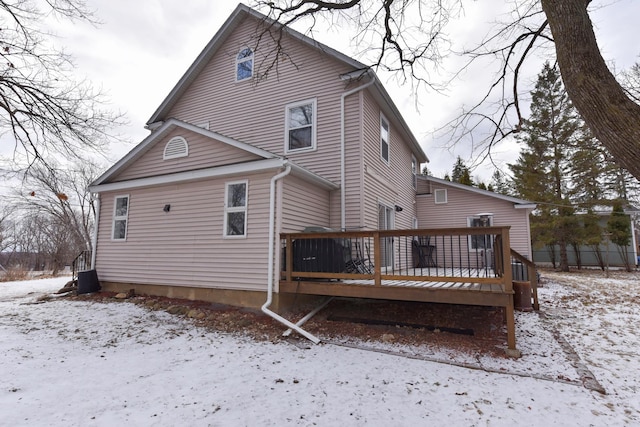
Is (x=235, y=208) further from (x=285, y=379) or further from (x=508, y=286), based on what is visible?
(x=508, y=286)

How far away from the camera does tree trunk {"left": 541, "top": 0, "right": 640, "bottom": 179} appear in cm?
229

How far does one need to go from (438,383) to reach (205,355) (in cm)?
312

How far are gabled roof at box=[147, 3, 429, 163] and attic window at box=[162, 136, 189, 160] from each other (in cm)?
369

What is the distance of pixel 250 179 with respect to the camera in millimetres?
6906

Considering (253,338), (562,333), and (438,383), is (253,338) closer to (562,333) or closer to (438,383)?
(438,383)

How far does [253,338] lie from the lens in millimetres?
5410

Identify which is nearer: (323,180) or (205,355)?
(205,355)

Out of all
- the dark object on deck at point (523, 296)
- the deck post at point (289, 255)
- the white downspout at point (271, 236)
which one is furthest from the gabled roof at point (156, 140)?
the dark object on deck at point (523, 296)

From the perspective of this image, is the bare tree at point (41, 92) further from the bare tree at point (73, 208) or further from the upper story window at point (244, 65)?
the bare tree at point (73, 208)

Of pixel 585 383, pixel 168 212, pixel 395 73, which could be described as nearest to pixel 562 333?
pixel 585 383

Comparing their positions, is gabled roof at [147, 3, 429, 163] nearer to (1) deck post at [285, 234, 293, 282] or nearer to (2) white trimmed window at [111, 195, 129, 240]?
(2) white trimmed window at [111, 195, 129, 240]

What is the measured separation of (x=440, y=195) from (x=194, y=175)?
1071cm

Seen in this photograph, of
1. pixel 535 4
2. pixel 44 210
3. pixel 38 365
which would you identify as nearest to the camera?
pixel 38 365

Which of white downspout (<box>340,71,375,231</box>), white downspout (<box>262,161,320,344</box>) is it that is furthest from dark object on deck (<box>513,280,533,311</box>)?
white downspout (<box>262,161,320,344</box>)
